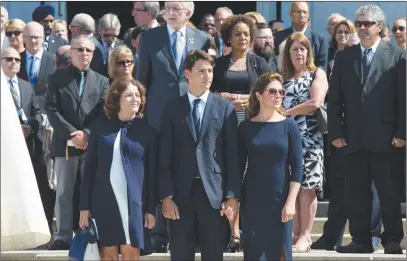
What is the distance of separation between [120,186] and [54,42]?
4766 millimetres

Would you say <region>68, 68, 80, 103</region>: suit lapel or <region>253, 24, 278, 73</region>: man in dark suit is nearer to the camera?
<region>68, 68, 80, 103</region>: suit lapel

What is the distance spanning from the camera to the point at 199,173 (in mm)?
7375

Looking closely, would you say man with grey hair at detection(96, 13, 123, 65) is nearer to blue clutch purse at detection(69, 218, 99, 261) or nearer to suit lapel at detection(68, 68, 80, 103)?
suit lapel at detection(68, 68, 80, 103)

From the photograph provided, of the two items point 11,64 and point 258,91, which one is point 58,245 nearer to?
point 11,64

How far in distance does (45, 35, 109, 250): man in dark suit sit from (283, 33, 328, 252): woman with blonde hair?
167 centimetres

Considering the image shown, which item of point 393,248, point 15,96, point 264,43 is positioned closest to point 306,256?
point 393,248

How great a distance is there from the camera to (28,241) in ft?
10.6

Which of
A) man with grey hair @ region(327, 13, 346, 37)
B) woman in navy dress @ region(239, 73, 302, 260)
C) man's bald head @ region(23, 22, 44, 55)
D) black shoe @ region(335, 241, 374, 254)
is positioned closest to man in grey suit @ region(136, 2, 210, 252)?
woman in navy dress @ region(239, 73, 302, 260)

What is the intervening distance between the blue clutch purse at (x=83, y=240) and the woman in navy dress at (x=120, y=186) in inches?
1.8

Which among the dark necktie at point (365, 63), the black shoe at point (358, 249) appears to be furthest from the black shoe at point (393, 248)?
the dark necktie at point (365, 63)

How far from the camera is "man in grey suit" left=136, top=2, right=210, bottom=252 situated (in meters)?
8.84

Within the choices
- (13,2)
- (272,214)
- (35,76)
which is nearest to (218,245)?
(272,214)

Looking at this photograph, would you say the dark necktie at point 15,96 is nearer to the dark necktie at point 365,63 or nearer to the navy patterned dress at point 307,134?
the navy patterned dress at point 307,134

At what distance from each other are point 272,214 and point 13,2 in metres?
7.56
